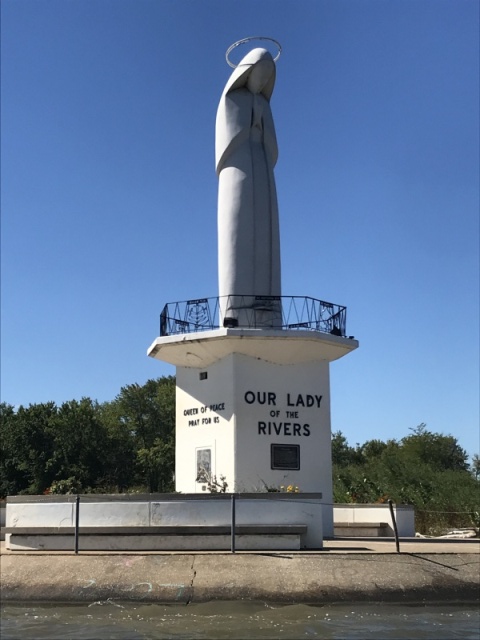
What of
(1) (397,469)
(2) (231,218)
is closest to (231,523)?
(2) (231,218)

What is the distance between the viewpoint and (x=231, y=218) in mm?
21125

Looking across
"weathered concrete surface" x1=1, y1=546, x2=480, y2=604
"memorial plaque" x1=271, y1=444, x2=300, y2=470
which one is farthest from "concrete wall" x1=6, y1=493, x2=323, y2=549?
"memorial plaque" x1=271, y1=444, x2=300, y2=470

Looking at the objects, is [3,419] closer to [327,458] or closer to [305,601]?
[327,458]

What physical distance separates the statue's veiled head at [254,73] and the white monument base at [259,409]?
809 cm

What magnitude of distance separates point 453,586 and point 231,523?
4206 millimetres

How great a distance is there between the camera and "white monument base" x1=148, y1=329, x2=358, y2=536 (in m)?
18.5

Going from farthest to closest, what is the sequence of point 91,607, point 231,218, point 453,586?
1. point 231,218
2. point 453,586
3. point 91,607

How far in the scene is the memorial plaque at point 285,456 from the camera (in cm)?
Answer: 1873

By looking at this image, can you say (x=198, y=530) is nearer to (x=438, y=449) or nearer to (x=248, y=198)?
(x=248, y=198)

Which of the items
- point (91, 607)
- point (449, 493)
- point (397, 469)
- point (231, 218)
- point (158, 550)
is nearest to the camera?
point (91, 607)

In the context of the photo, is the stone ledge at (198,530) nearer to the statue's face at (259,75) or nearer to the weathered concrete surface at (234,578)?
the weathered concrete surface at (234,578)

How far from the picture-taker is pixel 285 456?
61.9 feet

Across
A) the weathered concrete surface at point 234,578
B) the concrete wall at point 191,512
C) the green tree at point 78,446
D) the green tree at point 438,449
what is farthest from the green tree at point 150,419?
the weathered concrete surface at point 234,578

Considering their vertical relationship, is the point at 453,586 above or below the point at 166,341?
below
